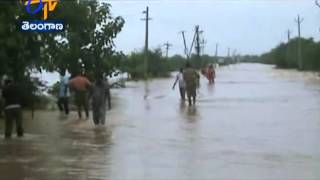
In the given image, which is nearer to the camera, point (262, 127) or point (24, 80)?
point (262, 127)

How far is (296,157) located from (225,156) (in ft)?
4.25

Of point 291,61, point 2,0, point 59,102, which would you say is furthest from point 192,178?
point 291,61

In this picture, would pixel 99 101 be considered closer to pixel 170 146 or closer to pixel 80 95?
pixel 80 95

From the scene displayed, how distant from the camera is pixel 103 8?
29.6 m

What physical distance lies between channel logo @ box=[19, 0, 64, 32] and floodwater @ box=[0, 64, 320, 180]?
270 centimetres

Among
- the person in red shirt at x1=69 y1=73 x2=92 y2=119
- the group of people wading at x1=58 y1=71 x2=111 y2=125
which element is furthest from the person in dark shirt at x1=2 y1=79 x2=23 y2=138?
the person in red shirt at x1=69 y1=73 x2=92 y2=119

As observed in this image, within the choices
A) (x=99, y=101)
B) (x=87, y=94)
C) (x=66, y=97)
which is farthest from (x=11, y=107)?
(x=66, y=97)

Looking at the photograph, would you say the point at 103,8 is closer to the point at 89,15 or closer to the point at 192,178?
the point at 89,15

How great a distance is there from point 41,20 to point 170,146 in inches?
349

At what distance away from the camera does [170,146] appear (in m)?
15.0

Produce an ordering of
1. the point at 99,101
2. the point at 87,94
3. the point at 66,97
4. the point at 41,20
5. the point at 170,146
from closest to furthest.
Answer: the point at 170,146 → the point at 99,101 → the point at 41,20 → the point at 87,94 → the point at 66,97

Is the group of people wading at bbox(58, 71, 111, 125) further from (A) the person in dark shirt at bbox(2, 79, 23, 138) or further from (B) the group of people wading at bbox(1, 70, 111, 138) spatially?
(A) the person in dark shirt at bbox(2, 79, 23, 138)

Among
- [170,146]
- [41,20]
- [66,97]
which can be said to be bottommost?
[170,146]

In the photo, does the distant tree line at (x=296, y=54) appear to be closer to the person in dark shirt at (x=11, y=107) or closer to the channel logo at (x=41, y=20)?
the channel logo at (x=41, y=20)
